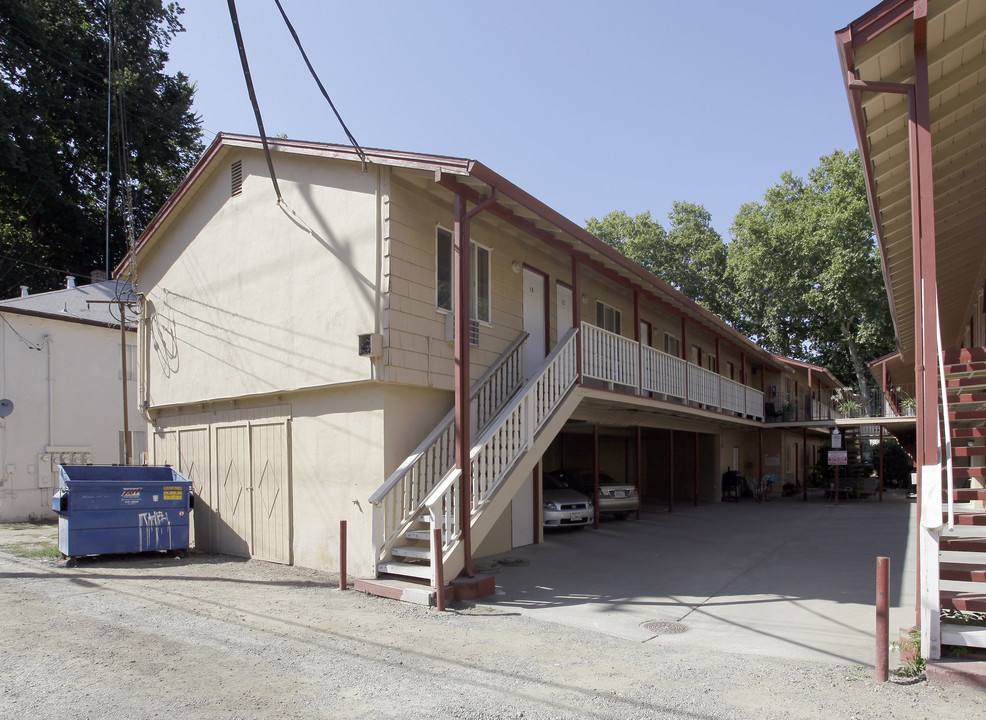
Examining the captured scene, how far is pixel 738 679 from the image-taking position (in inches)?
222

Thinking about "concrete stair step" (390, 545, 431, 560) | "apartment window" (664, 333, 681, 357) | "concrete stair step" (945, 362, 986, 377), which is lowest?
"concrete stair step" (390, 545, 431, 560)

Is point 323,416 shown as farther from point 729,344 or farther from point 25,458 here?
point 729,344

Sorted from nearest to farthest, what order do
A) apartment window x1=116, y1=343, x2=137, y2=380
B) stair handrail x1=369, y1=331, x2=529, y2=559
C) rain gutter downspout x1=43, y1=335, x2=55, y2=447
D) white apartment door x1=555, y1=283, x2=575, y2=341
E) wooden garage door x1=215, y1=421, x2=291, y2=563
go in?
stair handrail x1=369, y1=331, x2=529, y2=559, wooden garage door x1=215, y1=421, x2=291, y2=563, white apartment door x1=555, y1=283, x2=575, y2=341, rain gutter downspout x1=43, y1=335, x2=55, y2=447, apartment window x1=116, y1=343, x2=137, y2=380

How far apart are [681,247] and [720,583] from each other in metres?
40.5

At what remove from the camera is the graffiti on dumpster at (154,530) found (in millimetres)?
11055

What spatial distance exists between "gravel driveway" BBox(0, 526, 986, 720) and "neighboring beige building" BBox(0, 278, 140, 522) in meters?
11.1

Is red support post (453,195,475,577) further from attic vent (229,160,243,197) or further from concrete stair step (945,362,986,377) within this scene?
concrete stair step (945,362,986,377)

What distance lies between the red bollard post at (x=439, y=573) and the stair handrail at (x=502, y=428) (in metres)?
0.13

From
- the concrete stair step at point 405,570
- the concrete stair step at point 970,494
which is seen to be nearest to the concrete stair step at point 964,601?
the concrete stair step at point 970,494

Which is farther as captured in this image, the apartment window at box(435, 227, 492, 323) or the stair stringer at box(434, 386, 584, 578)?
the apartment window at box(435, 227, 492, 323)

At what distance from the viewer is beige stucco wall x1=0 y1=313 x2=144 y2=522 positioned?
688 inches

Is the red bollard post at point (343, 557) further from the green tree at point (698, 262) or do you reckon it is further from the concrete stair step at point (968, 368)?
the green tree at point (698, 262)

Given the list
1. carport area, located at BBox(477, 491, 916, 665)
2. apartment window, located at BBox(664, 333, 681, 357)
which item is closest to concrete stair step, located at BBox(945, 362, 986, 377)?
carport area, located at BBox(477, 491, 916, 665)

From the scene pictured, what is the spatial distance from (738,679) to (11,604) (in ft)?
24.3
